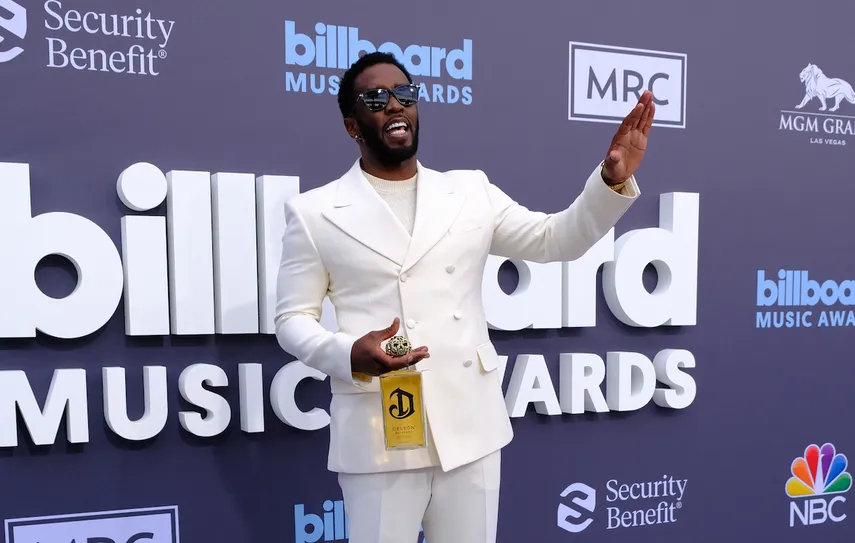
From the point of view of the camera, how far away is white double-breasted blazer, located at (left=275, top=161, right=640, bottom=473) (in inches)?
67.3

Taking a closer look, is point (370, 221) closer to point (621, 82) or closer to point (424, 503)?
point (424, 503)

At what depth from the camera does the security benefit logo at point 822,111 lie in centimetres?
318

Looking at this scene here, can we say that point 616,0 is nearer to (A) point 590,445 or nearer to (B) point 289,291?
(A) point 590,445

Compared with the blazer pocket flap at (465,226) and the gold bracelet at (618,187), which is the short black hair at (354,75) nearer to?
the blazer pocket flap at (465,226)

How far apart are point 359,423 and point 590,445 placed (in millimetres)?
1396

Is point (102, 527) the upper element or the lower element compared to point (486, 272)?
lower

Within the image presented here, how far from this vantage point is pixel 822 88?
321cm

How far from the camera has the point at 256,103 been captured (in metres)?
2.46

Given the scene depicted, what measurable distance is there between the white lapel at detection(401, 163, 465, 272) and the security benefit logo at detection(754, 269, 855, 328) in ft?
5.86

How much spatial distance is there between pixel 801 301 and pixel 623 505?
1.08 meters

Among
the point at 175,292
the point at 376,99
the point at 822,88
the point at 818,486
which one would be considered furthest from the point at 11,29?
the point at 818,486

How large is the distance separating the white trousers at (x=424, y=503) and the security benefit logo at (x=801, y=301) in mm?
1795

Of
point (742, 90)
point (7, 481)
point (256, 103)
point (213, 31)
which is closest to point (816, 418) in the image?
point (742, 90)

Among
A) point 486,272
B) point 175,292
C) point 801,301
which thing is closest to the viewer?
point 175,292
